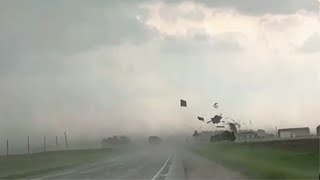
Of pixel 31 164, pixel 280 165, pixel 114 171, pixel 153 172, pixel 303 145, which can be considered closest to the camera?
pixel 280 165

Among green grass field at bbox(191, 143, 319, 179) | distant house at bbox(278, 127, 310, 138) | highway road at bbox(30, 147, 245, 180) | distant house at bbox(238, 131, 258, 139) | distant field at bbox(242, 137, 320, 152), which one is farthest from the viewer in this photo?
distant house at bbox(238, 131, 258, 139)

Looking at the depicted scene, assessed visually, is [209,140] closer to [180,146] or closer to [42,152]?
[180,146]

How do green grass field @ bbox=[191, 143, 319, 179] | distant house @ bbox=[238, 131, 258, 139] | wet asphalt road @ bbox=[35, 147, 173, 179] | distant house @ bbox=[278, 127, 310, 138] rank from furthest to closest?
distant house @ bbox=[238, 131, 258, 139]
distant house @ bbox=[278, 127, 310, 138]
wet asphalt road @ bbox=[35, 147, 173, 179]
green grass field @ bbox=[191, 143, 319, 179]

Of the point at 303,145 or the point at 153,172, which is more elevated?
the point at 303,145

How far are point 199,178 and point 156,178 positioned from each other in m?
2.51

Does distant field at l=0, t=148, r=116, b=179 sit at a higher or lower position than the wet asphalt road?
lower

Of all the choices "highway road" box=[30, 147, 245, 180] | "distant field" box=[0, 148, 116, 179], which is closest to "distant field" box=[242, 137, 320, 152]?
"highway road" box=[30, 147, 245, 180]

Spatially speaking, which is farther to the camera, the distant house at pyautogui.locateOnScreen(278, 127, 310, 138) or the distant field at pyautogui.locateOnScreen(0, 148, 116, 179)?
the distant house at pyautogui.locateOnScreen(278, 127, 310, 138)

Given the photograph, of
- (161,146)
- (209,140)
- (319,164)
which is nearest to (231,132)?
(209,140)

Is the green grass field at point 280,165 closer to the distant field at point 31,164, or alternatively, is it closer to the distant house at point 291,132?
the distant field at point 31,164

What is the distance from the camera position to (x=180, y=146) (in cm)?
13662

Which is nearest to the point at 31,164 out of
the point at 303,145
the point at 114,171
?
the point at 114,171

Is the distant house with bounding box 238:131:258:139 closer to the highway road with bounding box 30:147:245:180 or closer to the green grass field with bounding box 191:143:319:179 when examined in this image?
the green grass field with bounding box 191:143:319:179

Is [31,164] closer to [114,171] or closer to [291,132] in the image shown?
[114,171]
